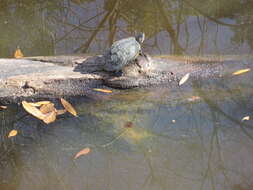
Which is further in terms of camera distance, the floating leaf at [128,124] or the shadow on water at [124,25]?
the shadow on water at [124,25]

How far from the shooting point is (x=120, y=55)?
9.75 ft

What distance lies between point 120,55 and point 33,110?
1.04 m

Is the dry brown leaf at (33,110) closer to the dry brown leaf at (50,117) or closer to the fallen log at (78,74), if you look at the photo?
the dry brown leaf at (50,117)

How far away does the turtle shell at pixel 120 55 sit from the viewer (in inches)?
116

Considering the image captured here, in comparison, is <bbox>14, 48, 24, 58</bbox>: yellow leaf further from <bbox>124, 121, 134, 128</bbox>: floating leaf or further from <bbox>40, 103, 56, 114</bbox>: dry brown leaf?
<bbox>124, 121, 134, 128</bbox>: floating leaf

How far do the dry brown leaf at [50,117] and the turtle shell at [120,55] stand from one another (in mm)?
→ 804

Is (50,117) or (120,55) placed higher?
(120,55)

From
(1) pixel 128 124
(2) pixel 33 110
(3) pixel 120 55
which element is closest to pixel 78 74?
(3) pixel 120 55

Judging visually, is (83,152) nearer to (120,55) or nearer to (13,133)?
(13,133)

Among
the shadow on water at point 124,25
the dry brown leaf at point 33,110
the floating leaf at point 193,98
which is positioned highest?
the shadow on water at point 124,25

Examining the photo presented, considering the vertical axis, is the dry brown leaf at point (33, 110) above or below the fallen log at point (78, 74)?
below

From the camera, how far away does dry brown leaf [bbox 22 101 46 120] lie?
252cm

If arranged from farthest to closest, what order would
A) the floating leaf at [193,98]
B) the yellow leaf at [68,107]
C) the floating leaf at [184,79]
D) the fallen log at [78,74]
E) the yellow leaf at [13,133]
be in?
the floating leaf at [184,79]
the fallen log at [78,74]
the floating leaf at [193,98]
the yellow leaf at [68,107]
the yellow leaf at [13,133]

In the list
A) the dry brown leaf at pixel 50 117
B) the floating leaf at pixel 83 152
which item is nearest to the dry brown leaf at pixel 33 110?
the dry brown leaf at pixel 50 117
